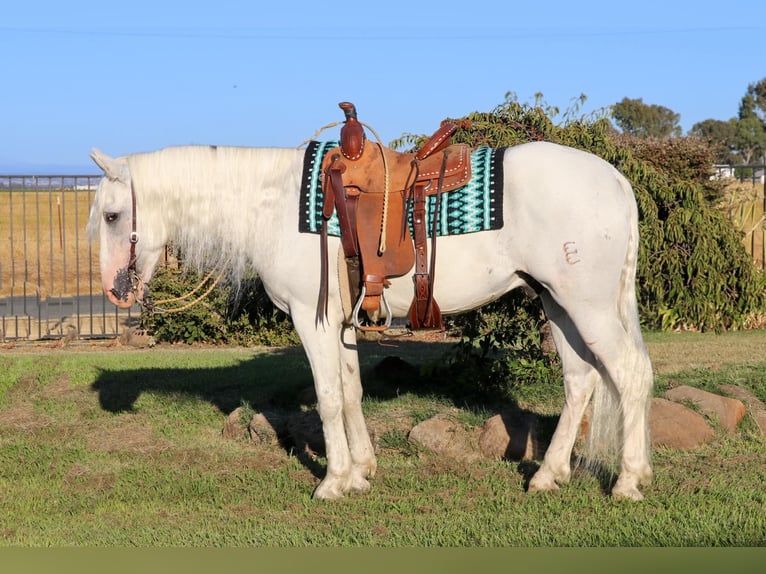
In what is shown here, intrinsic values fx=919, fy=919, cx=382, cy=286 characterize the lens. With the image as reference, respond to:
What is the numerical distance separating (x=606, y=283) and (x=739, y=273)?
6.74 meters

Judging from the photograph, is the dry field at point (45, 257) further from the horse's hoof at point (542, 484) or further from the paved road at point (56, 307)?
the horse's hoof at point (542, 484)

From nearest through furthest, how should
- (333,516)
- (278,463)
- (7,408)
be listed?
(333,516) < (278,463) < (7,408)

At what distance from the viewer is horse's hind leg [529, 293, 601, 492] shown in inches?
208

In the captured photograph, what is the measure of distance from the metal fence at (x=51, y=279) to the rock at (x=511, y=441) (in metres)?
2.77

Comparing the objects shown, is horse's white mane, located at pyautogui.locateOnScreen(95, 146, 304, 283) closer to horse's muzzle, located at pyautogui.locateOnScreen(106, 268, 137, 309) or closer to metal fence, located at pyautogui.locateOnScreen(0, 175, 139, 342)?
horse's muzzle, located at pyautogui.locateOnScreen(106, 268, 137, 309)

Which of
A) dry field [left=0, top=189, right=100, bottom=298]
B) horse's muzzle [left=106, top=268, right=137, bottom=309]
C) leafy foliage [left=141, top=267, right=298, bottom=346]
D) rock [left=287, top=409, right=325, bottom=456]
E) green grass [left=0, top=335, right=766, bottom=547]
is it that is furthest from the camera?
dry field [left=0, top=189, right=100, bottom=298]

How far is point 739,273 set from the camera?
1093 centimetres

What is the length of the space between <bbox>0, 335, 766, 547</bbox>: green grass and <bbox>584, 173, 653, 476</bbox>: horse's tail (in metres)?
0.28

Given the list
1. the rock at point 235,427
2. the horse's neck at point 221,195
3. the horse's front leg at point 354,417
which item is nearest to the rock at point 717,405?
the horse's front leg at point 354,417

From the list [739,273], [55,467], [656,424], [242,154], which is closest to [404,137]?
[242,154]

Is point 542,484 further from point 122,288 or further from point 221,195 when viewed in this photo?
point 122,288

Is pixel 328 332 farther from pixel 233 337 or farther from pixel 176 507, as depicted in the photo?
pixel 233 337

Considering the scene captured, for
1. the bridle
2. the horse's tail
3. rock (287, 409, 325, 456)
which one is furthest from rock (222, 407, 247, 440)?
the horse's tail

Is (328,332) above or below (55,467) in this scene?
above
